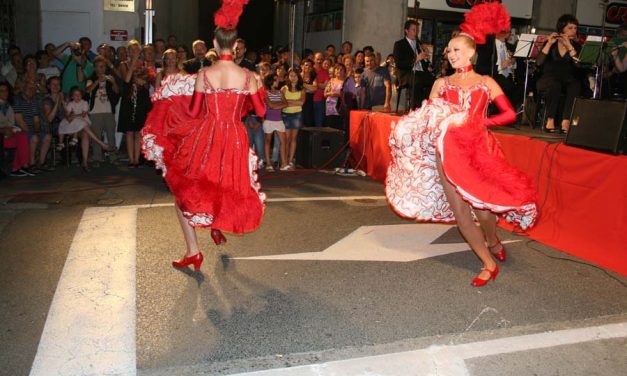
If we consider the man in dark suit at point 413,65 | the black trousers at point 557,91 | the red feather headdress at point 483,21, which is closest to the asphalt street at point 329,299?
the red feather headdress at point 483,21

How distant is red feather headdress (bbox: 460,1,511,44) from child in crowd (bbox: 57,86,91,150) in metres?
7.63

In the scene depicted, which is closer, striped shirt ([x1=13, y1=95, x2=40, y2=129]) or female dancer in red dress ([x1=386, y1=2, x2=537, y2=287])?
female dancer in red dress ([x1=386, y1=2, x2=537, y2=287])

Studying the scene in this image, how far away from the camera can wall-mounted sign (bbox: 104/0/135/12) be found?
13836mm

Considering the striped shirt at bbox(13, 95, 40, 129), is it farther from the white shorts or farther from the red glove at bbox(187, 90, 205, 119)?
the red glove at bbox(187, 90, 205, 119)

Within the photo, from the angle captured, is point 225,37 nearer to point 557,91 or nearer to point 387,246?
point 387,246

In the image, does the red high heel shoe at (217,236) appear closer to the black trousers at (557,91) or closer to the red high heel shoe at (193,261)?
the red high heel shoe at (193,261)

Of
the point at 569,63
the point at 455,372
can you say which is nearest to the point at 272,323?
the point at 455,372

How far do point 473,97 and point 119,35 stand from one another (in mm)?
11434

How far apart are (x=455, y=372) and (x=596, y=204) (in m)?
2.91

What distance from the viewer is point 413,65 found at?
32.1 feet

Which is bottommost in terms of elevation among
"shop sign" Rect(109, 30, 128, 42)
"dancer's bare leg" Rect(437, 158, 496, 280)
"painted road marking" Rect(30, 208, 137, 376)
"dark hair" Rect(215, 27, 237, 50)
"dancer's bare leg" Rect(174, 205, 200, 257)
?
"painted road marking" Rect(30, 208, 137, 376)

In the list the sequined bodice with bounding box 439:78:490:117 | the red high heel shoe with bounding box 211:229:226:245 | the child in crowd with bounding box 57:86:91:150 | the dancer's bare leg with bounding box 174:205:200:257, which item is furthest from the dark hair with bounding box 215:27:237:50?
the child in crowd with bounding box 57:86:91:150

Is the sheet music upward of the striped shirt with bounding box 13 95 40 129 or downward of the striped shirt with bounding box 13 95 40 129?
upward

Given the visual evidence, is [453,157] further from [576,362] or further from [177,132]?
[177,132]
